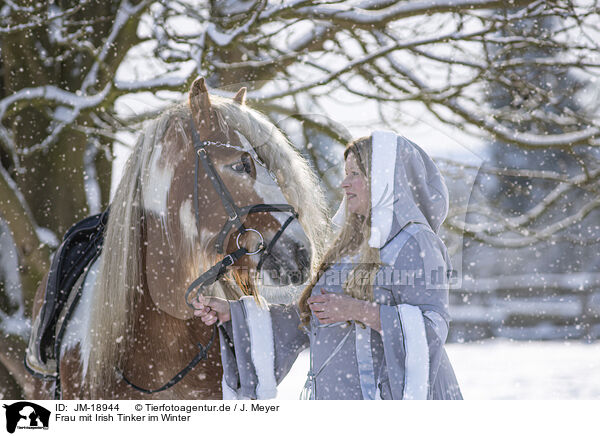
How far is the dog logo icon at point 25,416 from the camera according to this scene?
162 cm

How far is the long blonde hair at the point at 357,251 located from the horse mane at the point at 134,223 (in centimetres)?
6

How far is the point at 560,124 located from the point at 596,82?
0.91 meters

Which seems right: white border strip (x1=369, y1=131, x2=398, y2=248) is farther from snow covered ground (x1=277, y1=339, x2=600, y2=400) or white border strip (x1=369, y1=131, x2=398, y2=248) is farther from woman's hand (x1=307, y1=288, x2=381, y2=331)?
snow covered ground (x1=277, y1=339, x2=600, y2=400)

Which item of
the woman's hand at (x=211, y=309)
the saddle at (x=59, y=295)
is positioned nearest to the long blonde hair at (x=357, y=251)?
the woman's hand at (x=211, y=309)

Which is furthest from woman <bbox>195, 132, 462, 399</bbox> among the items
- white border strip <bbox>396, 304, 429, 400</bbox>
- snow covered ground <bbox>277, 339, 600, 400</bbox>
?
snow covered ground <bbox>277, 339, 600, 400</bbox>

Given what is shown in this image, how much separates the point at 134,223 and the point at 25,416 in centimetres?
87

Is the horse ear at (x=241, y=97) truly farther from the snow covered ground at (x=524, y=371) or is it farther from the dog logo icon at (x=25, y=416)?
the snow covered ground at (x=524, y=371)

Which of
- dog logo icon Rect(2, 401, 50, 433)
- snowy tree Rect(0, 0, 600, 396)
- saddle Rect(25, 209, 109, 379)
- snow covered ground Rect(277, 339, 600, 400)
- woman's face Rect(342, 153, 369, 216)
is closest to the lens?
woman's face Rect(342, 153, 369, 216)

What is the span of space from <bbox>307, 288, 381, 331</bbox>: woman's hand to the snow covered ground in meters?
2.43

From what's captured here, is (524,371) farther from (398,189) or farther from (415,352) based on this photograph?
(398,189)

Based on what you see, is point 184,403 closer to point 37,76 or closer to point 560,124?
point 37,76

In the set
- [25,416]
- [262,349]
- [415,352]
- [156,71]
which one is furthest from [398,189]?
[156,71]

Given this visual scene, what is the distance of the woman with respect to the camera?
1215 mm

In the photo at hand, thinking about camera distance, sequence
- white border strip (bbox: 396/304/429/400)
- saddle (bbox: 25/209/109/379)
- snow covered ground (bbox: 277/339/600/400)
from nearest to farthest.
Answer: white border strip (bbox: 396/304/429/400)
saddle (bbox: 25/209/109/379)
snow covered ground (bbox: 277/339/600/400)
